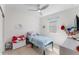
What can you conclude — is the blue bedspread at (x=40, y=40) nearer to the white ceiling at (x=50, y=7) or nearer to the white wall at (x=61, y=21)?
the white wall at (x=61, y=21)

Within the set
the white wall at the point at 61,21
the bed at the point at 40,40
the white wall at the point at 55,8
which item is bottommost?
the bed at the point at 40,40

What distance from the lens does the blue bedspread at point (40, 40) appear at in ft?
3.58

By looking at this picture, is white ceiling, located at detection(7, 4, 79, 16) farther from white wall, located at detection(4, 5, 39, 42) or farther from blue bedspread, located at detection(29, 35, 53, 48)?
blue bedspread, located at detection(29, 35, 53, 48)

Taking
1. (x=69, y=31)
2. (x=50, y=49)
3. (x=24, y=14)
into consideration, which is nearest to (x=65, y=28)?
(x=69, y=31)

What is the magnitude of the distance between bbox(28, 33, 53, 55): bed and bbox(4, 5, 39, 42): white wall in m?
0.08

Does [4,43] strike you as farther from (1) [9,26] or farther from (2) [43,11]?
(2) [43,11]

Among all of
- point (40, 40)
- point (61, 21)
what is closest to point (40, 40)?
point (40, 40)

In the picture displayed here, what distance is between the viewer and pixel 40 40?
3.58ft

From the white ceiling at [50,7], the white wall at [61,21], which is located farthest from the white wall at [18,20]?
the white wall at [61,21]

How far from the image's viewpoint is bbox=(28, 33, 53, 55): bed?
1094mm

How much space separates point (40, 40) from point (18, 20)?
334 mm

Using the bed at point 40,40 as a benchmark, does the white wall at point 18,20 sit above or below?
above

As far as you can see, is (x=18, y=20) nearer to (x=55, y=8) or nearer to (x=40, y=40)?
(x=40, y=40)

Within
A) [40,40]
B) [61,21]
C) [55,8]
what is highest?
[55,8]
